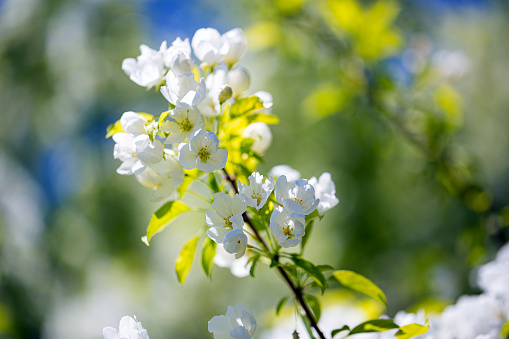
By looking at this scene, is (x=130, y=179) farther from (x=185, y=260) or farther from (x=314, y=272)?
(x=314, y=272)

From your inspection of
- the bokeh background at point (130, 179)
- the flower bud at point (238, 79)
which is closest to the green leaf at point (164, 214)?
the flower bud at point (238, 79)

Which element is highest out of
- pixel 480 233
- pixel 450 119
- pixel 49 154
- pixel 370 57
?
pixel 49 154

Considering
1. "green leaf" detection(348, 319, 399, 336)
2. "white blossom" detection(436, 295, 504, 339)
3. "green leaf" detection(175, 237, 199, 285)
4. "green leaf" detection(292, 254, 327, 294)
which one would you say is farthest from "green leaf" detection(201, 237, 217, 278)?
"white blossom" detection(436, 295, 504, 339)

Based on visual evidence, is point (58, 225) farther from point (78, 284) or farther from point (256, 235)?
point (256, 235)

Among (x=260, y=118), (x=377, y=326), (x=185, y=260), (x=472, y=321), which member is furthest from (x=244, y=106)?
(x=472, y=321)

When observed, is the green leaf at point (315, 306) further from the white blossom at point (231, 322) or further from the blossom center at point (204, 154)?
the blossom center at point (204, 154)

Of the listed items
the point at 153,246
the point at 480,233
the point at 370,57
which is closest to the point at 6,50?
the point at 153,246

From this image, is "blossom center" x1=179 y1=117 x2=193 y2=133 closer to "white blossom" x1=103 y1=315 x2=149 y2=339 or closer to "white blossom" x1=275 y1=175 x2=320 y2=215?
"white blossom" x1=275 y1=175 x2=320 y2=215
